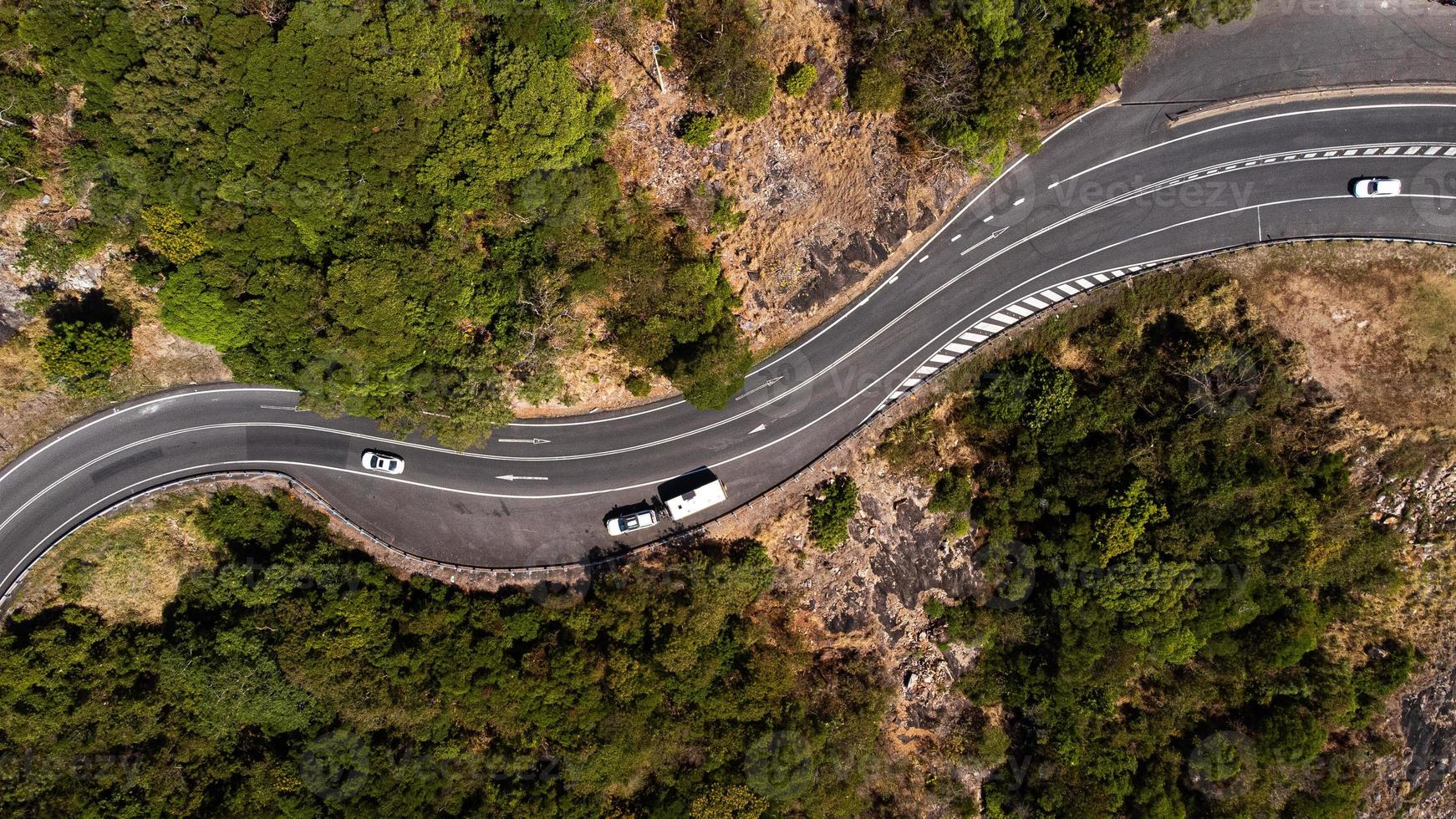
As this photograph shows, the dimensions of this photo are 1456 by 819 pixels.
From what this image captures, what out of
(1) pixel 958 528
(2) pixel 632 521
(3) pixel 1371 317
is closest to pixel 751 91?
(2) pixel 632 521

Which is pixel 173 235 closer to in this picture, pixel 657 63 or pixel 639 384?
pixel 639 384

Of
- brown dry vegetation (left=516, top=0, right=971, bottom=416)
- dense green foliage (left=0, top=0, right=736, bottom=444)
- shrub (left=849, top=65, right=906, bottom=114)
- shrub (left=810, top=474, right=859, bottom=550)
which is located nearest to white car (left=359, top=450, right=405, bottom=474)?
dense green foliage (left=0, top=0, right=736, bottom=444)

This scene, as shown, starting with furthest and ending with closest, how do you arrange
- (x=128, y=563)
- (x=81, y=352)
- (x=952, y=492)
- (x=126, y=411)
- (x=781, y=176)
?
(x=128, y=563), (x=126, y=411), (x=952, y=492), (x=781, y=176), (x=81, y=352)

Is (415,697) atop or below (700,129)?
below

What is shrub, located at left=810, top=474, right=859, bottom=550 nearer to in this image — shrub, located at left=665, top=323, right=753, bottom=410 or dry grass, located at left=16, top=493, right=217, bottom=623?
shrub, located at left=665, top=323, right=753, bottom=410

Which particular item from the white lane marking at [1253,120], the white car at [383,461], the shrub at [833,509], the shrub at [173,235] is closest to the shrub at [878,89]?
the white lane marking at [1253,120]

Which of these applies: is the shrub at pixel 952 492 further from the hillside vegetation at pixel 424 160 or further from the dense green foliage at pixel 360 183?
the dense green foliage at pixel 360 183

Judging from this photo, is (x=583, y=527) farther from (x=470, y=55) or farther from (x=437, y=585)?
(x=470, y=55)
